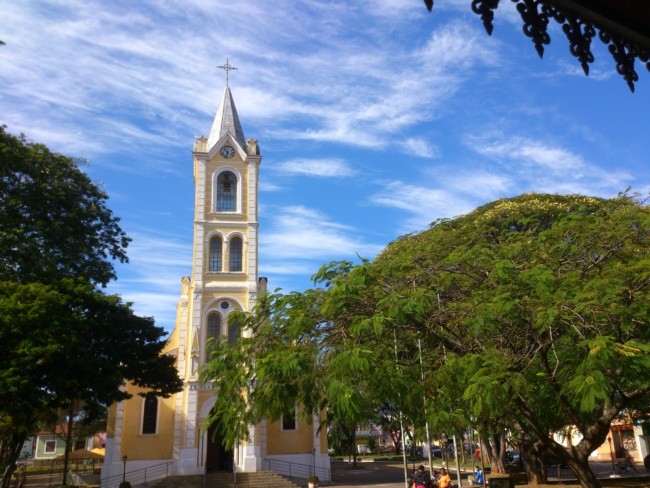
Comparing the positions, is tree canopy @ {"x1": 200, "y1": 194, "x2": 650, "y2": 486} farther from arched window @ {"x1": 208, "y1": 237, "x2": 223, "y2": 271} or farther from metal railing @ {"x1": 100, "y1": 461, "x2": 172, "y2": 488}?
arched window @ {"x1": 208, "y1": 237, "x2": 223, "y2": 271}

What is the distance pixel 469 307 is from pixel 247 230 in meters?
19.1

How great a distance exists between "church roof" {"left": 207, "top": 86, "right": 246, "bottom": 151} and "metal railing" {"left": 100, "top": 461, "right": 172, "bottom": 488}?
1529cm

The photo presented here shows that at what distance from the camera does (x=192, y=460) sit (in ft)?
82.6

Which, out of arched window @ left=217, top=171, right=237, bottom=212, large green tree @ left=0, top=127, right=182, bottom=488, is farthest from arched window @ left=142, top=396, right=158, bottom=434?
arched window @ left=217, top=171, right=237, bottom=212

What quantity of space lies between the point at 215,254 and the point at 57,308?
10816 millimetres

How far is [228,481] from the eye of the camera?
2434cm

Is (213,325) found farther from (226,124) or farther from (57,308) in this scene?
(226,124)

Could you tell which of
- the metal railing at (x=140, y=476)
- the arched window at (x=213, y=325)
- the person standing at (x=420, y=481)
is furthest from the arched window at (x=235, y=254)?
the person standing at (x=420, y=481)

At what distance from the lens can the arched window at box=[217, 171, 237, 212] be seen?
29750 millimetres

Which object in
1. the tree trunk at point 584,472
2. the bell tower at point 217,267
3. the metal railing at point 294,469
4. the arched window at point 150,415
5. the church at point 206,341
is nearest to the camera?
the tree trunk at point 584,472

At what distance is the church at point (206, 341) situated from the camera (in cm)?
2541

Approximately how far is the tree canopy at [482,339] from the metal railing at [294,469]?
14.6 meters

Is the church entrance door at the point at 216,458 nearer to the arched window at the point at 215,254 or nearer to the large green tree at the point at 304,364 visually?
the arched window at the point at 215,254

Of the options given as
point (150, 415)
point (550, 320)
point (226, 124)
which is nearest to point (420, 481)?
point (550, 320)
